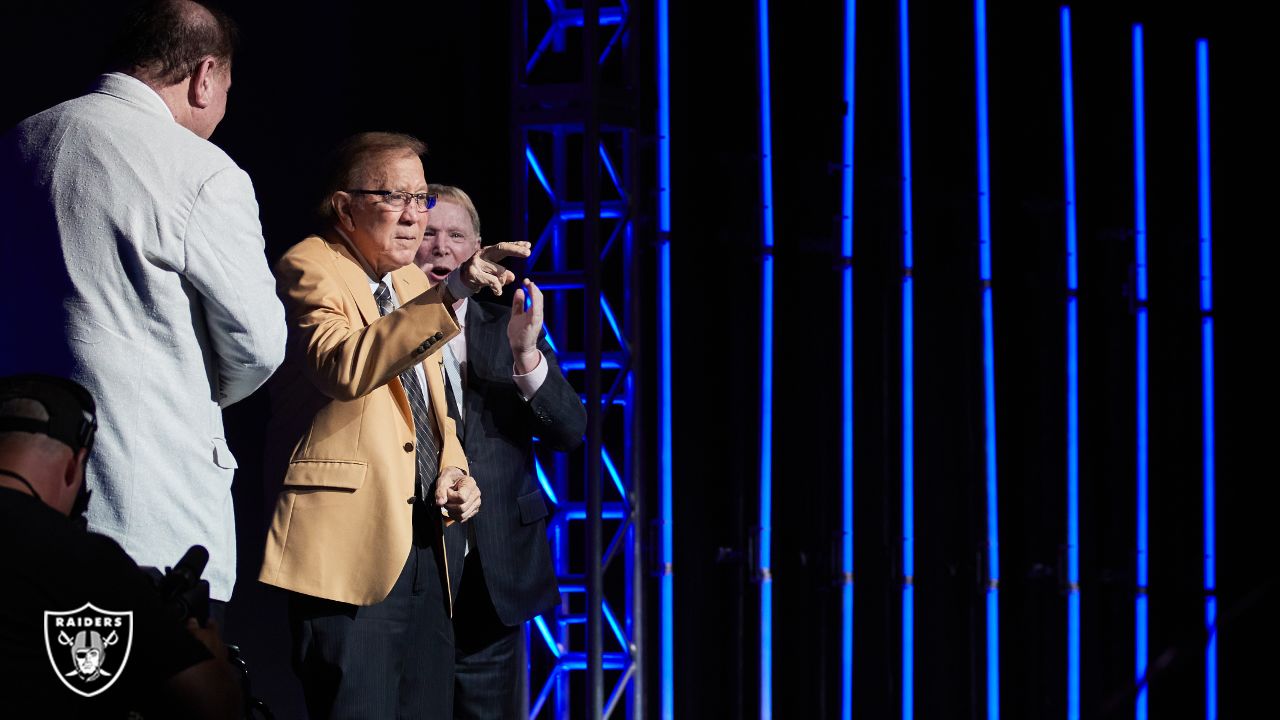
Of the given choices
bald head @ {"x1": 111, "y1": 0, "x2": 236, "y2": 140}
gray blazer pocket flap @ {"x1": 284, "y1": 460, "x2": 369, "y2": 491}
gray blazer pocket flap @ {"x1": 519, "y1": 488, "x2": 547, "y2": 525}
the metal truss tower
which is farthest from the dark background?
bald head @ {"x1": 111, "y1": 0, "x2": 236, "y2": 140}

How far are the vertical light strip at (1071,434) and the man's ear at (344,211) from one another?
7.72ft

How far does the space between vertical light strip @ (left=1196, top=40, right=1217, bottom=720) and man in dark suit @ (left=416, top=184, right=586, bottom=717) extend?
218 centimetres

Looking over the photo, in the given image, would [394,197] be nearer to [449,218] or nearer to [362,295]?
[362,295]

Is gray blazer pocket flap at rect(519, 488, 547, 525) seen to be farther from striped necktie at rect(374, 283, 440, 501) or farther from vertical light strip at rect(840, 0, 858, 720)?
vertical light strip at rect(840, 0, 858, 720)

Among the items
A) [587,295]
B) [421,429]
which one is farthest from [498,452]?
[587,295]

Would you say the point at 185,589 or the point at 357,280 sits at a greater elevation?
the point at 357,280

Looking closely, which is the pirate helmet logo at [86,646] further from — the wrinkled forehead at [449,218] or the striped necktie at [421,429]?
the wrinkled forehead at [449,218]

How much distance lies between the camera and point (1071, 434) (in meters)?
3.76

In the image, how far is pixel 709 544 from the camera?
3648mm

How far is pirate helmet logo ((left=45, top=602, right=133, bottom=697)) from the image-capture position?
1.14 meters

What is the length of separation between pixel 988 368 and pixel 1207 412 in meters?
0.70

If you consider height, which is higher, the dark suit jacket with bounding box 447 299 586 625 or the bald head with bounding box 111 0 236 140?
the bald head with bounding box 111 0 236 140

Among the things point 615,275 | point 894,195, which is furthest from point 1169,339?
point 615,275

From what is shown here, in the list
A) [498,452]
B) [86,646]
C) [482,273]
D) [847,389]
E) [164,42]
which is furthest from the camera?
[847,389]
